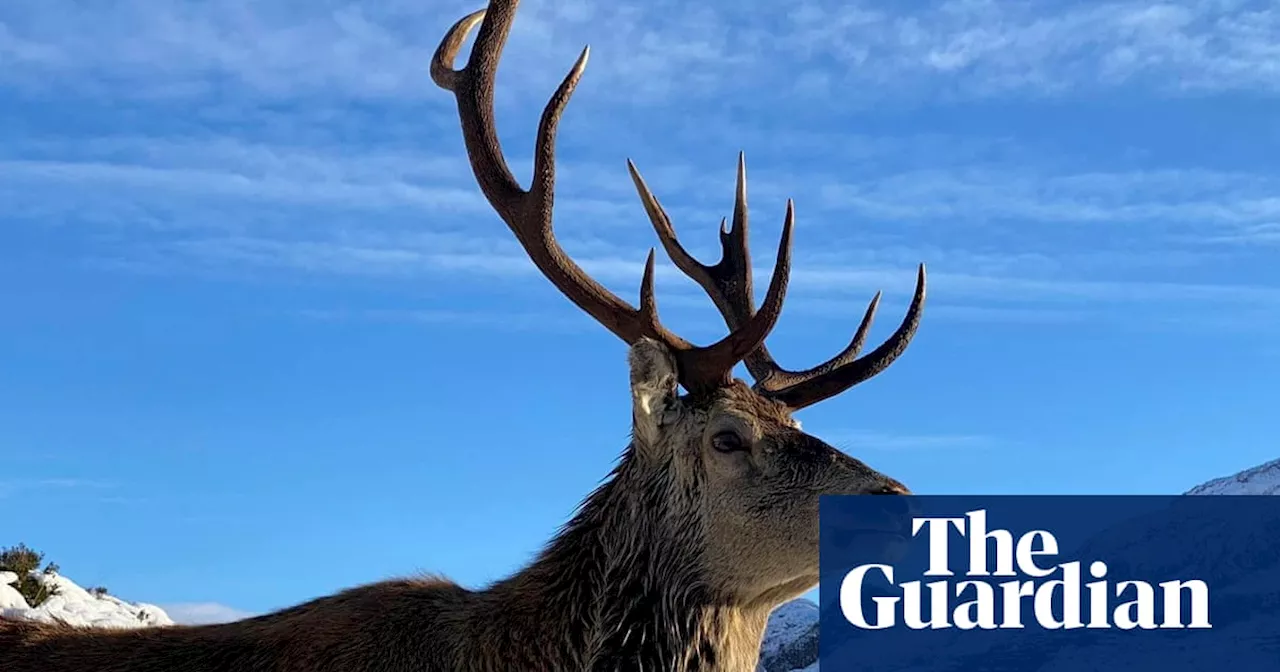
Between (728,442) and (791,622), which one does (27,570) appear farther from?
(791,622)

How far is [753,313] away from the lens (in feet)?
30.3

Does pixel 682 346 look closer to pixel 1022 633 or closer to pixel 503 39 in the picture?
pixel 503 39

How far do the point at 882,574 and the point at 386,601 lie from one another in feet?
8.62

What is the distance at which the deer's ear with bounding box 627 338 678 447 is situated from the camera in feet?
25.0

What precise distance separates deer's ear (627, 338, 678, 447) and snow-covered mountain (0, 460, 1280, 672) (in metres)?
1.26

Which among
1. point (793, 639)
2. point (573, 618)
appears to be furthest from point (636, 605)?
point (793, 639)

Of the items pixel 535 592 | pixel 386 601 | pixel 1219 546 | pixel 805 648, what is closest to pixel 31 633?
pixel 386 601

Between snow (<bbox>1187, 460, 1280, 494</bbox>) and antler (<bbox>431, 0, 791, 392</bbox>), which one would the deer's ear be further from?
snow (<bbox>1187, 460, 1280, 494</bbox>)

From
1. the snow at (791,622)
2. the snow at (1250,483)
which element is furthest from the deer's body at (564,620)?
the snow at (1250,483)

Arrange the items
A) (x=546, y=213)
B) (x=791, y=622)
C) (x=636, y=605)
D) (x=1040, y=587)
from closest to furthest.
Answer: (x=636, y=605)
(x=546, y=213)
(x=1040, y=587)
(x=791, y=622)

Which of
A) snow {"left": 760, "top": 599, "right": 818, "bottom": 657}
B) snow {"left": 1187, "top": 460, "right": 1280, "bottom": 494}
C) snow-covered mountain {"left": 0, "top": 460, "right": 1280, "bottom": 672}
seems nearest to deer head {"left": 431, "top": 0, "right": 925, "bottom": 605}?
snow-covered mountain {"left": 0, "top": 460, "right": 1280, "bottom": 672}

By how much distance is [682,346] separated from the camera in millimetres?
8000

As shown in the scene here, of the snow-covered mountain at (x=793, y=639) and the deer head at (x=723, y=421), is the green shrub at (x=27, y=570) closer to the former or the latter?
the deer head at (x=723, y=421)

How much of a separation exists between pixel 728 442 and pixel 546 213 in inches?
76.3
